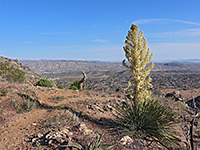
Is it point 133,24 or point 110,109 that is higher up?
Result: point 133,24

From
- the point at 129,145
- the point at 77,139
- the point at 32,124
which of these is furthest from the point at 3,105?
the point at 129,145

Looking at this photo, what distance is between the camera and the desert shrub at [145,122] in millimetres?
5649

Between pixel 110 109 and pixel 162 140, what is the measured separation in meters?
3.96

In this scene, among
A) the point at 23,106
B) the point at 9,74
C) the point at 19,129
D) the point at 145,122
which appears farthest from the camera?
the point at 9,74

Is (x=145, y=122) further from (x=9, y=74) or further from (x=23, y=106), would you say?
(x=9, y=74)

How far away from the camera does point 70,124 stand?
232 inches

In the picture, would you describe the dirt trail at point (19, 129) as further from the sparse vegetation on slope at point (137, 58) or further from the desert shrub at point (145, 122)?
the sparse vegetation on slope at point (137, 58)

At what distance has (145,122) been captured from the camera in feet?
19.5

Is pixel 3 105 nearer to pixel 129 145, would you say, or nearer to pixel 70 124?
pixel 70 124

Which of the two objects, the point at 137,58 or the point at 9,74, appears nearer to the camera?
the point at 137,58

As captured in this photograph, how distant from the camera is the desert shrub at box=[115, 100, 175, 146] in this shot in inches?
222

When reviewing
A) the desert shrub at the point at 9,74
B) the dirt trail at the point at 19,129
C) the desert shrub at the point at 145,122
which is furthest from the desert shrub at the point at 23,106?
the desert shrub at the point at 9,74

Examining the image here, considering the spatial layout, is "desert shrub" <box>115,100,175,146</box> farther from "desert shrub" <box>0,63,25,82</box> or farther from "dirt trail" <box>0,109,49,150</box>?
"desert shrub" <box>0,63,25,82</box>

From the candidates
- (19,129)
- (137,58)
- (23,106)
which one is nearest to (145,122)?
(137,58)
